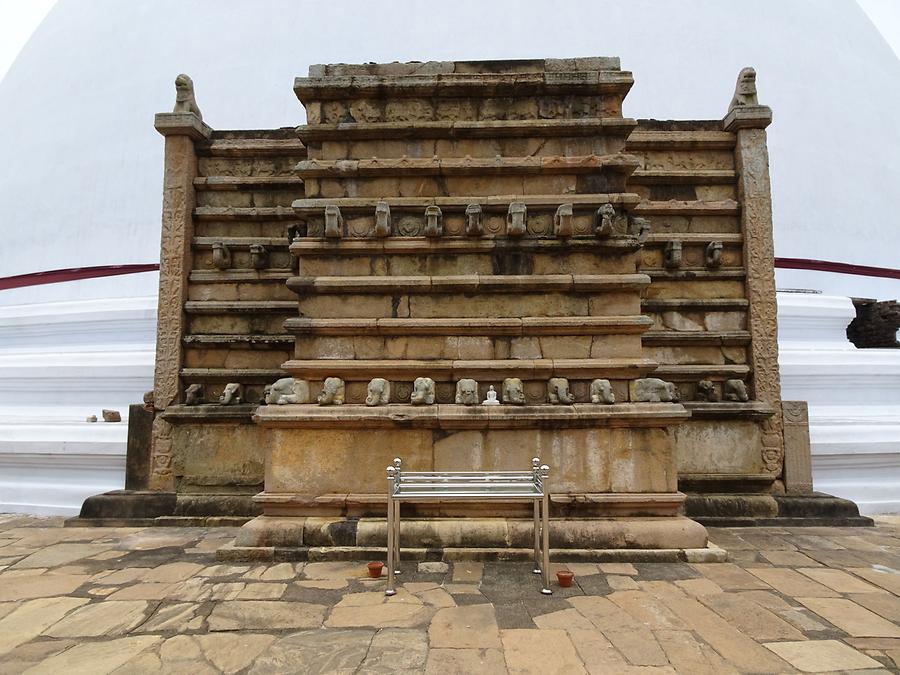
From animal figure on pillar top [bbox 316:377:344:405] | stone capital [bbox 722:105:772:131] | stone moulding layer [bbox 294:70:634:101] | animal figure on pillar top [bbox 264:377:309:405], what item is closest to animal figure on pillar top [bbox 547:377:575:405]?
animal figure on pillar top [bbox 316:377:344:405]

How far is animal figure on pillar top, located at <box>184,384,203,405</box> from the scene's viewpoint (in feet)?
21.0

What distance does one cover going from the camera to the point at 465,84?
5.46 metres

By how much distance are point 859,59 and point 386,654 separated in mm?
14869

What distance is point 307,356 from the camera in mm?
5207

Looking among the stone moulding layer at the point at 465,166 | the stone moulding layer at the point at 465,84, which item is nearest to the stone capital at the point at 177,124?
the stone moulding layer at the point at 465,84

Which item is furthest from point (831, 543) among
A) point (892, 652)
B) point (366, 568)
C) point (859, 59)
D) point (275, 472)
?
point (859, 59)

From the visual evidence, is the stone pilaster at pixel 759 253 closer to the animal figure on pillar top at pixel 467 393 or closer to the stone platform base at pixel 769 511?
the stone platform base at pixel 769 511

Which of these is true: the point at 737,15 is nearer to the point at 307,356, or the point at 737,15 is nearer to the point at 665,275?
the point at 665,275

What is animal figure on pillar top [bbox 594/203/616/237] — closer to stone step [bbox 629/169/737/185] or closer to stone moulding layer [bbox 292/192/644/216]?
stone moulding layer [bbox 292/192/644/216]

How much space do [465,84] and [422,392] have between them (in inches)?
127

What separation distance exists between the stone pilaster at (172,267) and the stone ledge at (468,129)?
7.35 ft

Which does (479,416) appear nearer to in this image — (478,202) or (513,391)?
(513,391)

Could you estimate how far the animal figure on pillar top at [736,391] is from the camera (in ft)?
21.2

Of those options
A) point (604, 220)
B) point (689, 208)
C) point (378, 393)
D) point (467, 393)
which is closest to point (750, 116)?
point (689, 208)
